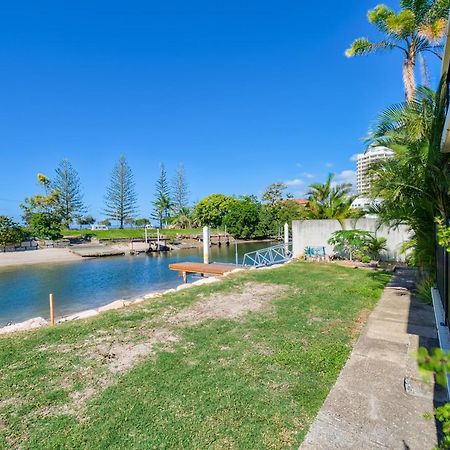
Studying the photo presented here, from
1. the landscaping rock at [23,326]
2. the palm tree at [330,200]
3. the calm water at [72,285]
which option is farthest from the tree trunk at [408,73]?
the calm water at [72,285]

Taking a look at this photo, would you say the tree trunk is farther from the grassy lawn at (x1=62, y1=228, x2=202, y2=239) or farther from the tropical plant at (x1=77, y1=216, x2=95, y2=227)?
the tropical plant at (x1=77, y1=216, x2=95, y2=227)

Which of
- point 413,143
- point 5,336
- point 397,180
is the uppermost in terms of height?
point 413,143

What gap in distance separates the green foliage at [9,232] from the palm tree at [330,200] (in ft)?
94.9

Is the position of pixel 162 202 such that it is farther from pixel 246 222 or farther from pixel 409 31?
pixel 409 31

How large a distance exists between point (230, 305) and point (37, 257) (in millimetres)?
25964

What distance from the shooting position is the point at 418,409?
2.40m

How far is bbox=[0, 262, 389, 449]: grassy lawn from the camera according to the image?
242 cm

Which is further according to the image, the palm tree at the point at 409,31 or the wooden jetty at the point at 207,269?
the wooden jetty at the point at 207,269

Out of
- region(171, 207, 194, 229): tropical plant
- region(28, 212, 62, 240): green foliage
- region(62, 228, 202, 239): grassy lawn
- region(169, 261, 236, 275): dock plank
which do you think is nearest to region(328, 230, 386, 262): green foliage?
region(169, 261, 236, 275): dock plank

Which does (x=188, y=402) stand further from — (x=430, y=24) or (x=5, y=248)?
(x=5, y=248)

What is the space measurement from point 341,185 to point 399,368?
11.3m

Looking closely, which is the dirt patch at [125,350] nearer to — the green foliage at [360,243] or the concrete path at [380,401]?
the concrete path at [380,401]

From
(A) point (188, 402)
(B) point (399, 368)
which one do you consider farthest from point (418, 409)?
(A) point (188, 402)

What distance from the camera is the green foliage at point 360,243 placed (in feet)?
34.8
